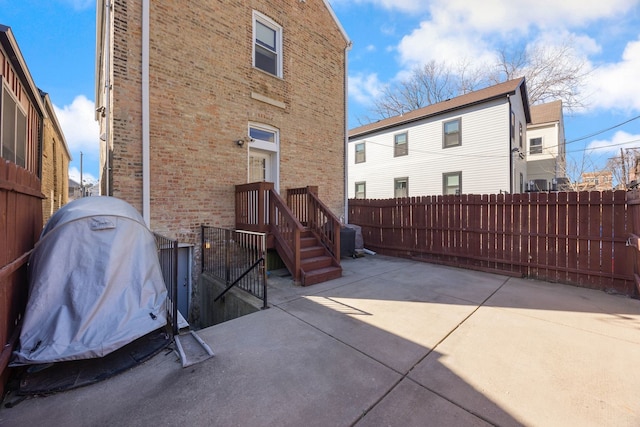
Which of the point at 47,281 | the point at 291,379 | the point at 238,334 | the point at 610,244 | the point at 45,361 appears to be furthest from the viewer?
the point at 610,244

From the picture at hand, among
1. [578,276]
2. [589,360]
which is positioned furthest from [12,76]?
[578,276]

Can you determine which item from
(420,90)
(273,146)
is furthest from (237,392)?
(420,90)

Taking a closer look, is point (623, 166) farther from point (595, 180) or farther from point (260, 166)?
point (260, 166)

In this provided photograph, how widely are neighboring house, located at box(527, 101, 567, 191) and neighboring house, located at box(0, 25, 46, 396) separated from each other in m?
19.5

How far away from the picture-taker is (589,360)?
2727 mm

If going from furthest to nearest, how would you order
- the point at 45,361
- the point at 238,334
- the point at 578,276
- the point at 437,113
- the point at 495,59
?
1. the point at 495,59
2. the point at 437,113
3. the point at 578,276
4. the point at 238,334
5. the point at 45,361

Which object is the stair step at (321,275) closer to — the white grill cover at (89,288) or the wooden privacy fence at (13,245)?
the white grill cover at (89,288)

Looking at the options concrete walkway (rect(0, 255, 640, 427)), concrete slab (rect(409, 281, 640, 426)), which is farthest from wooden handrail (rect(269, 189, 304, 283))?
concrete slab (rect(409, 281, 640, 426))

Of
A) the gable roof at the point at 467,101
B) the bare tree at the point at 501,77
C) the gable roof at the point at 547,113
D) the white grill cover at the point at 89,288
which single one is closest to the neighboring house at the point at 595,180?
the gable roof at the point at 467,101

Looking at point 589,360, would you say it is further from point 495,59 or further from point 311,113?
point 495,59

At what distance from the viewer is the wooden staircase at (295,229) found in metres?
5.37

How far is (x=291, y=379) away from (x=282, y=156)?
19.4 feet

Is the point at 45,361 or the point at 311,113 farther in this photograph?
the point at 311,113

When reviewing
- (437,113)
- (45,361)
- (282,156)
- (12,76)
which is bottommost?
(45,361)
